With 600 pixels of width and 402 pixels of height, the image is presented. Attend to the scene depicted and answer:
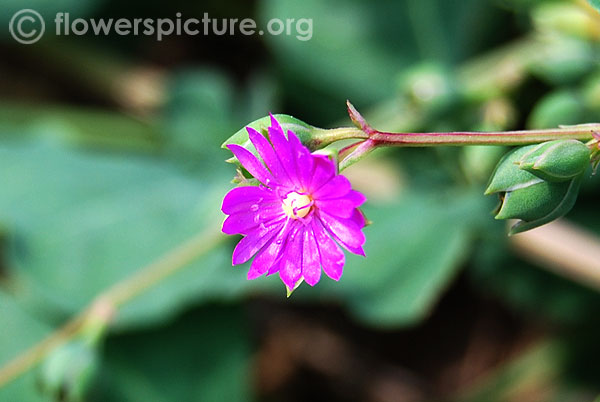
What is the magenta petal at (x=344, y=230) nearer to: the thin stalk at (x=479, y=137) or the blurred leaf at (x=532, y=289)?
the thin stalk at (x=479, y=137)

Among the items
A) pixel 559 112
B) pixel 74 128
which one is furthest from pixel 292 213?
pixel 74 128

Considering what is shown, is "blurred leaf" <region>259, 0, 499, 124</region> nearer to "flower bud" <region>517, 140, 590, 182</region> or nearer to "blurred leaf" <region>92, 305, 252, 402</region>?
"blurred leaf" <region>92, 305, 252, 402</region>

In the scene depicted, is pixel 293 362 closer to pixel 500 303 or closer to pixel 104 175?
pixel 500 303

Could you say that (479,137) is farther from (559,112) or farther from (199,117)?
(199,117)

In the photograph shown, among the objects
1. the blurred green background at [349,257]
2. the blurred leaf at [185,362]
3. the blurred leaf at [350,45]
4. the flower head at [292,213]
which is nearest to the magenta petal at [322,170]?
the flower head at [292,213]

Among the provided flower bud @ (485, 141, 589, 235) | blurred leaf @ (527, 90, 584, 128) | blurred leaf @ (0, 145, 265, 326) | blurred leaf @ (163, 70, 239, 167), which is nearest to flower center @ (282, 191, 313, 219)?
flower bud @ (485, 141, 589, 235)

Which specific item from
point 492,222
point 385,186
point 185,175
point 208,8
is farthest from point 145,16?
point 492,222
